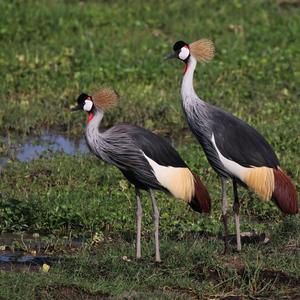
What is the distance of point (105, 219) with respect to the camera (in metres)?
8.36

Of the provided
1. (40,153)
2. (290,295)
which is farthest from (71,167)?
(290,295)

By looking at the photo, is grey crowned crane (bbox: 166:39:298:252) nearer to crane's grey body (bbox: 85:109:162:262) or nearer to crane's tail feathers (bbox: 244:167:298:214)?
crane's tail feathers (bbox: 244:167:298:214)

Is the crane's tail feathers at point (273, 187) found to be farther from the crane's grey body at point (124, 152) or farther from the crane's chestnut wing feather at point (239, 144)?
the crane's grey body at point (124, 152)

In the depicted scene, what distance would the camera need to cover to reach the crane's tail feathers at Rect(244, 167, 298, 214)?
7273mm

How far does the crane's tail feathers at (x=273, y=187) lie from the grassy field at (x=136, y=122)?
0.29m

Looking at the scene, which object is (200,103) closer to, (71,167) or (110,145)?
(110,145)

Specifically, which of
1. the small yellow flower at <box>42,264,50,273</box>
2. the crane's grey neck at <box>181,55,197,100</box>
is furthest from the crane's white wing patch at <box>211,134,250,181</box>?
the small yellow flower at <box>42,264,50,273</box>

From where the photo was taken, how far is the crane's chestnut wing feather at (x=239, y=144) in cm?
729

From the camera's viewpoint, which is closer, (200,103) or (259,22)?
(200,103)

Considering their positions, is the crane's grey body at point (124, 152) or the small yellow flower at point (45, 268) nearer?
the small yellow flower at point (45, 268)

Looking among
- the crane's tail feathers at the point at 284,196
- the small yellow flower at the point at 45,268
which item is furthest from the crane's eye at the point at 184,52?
the small yellow flower at the point at 45,268

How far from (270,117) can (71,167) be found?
2.70 m

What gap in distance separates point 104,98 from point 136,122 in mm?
3510

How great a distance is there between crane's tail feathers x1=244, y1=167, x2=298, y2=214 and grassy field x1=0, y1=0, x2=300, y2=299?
0.29m
